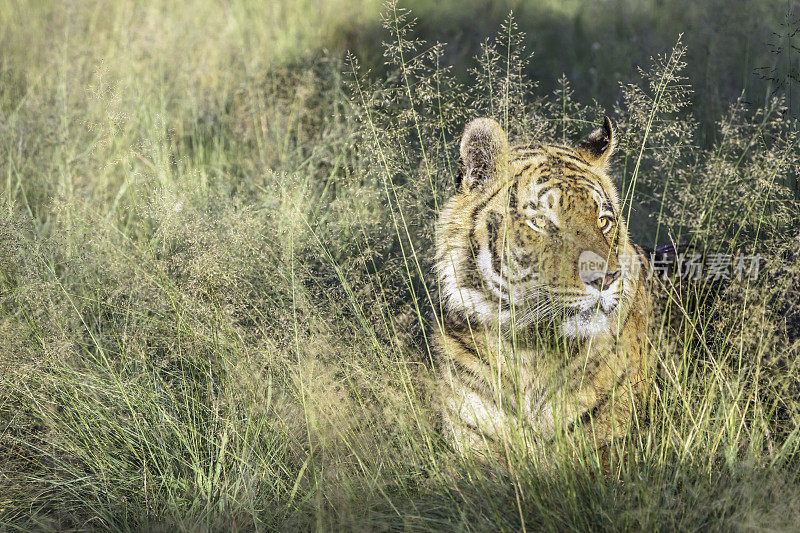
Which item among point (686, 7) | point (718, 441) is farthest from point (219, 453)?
point (686, 7)

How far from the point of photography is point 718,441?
2387mm

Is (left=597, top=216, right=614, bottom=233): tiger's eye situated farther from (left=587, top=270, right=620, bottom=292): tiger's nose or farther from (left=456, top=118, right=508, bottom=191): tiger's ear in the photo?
(left=456, top=118, right=508, bottom=191): tiger's ear

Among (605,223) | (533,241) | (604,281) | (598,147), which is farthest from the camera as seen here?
(598,147)

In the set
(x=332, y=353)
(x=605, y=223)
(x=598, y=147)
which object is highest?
(x=598, y=147)

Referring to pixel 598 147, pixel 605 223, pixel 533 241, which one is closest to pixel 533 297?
pixel 533 241

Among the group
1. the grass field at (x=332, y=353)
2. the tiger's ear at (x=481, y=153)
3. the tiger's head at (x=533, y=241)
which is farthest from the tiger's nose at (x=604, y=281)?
the tiger's ear at (x=481, y=153)

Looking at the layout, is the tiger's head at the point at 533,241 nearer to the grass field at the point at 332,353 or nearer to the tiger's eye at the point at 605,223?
the tiger's eye at the point at 605,223

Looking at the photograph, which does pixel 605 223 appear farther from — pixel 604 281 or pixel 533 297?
pixel 533 297

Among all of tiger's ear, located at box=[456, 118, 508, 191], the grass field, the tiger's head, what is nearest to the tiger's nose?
the tiger's head

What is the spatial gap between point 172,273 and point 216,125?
6.71 ft

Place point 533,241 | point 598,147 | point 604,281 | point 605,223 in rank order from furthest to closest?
point 598,147 < point 605,223 < point 533,241 < point 604,281

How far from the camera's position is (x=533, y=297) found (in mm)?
2596

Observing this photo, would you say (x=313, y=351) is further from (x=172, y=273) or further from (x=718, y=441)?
(x=718, y=441)

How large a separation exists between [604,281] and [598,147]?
724 mm
